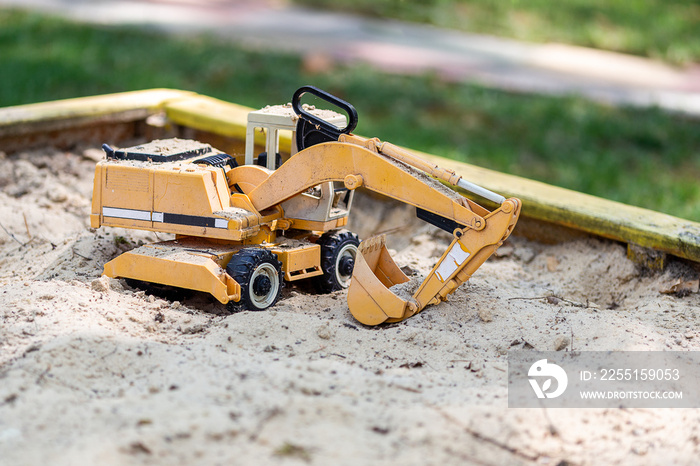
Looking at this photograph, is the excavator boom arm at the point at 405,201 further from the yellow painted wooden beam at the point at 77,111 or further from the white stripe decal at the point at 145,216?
the yellow painted wooden beam at the point at 77,111

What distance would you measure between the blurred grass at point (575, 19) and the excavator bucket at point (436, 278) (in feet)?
27.2

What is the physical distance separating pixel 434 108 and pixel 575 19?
5.04m

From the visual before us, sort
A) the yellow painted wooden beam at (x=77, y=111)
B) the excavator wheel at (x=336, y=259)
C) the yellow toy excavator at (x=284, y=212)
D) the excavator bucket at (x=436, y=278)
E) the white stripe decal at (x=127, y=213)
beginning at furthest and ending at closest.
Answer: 1. the yellow painted wooden beam at (x=77, y=111)
2. the excavator wheel at (x=336, y=259)
3. the white stripe decal at (x=127, y=213)
4. the yellow toy excavator at (x=284, y=212)
5. the excavator bucket at (x=436, y=278)

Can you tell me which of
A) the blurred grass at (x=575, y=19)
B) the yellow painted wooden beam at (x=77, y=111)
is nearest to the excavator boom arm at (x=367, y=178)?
the yellow painted wooden beam at (x=77, y=111)

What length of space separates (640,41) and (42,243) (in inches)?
362

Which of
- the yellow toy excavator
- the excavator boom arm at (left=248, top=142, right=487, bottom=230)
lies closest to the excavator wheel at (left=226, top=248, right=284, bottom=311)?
the yellow toy excavator

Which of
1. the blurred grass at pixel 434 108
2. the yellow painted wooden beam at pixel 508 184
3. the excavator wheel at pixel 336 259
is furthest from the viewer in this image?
the blurred grass at pixel 434 108

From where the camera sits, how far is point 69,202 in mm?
5086

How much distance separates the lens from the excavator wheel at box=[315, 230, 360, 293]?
411cm

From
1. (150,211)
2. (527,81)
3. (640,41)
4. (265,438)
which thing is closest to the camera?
(265,438)

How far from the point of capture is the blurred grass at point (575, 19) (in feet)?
36.9

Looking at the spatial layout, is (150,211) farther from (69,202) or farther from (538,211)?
(538,211)

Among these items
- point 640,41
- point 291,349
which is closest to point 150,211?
point 291,349

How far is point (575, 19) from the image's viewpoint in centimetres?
1230
